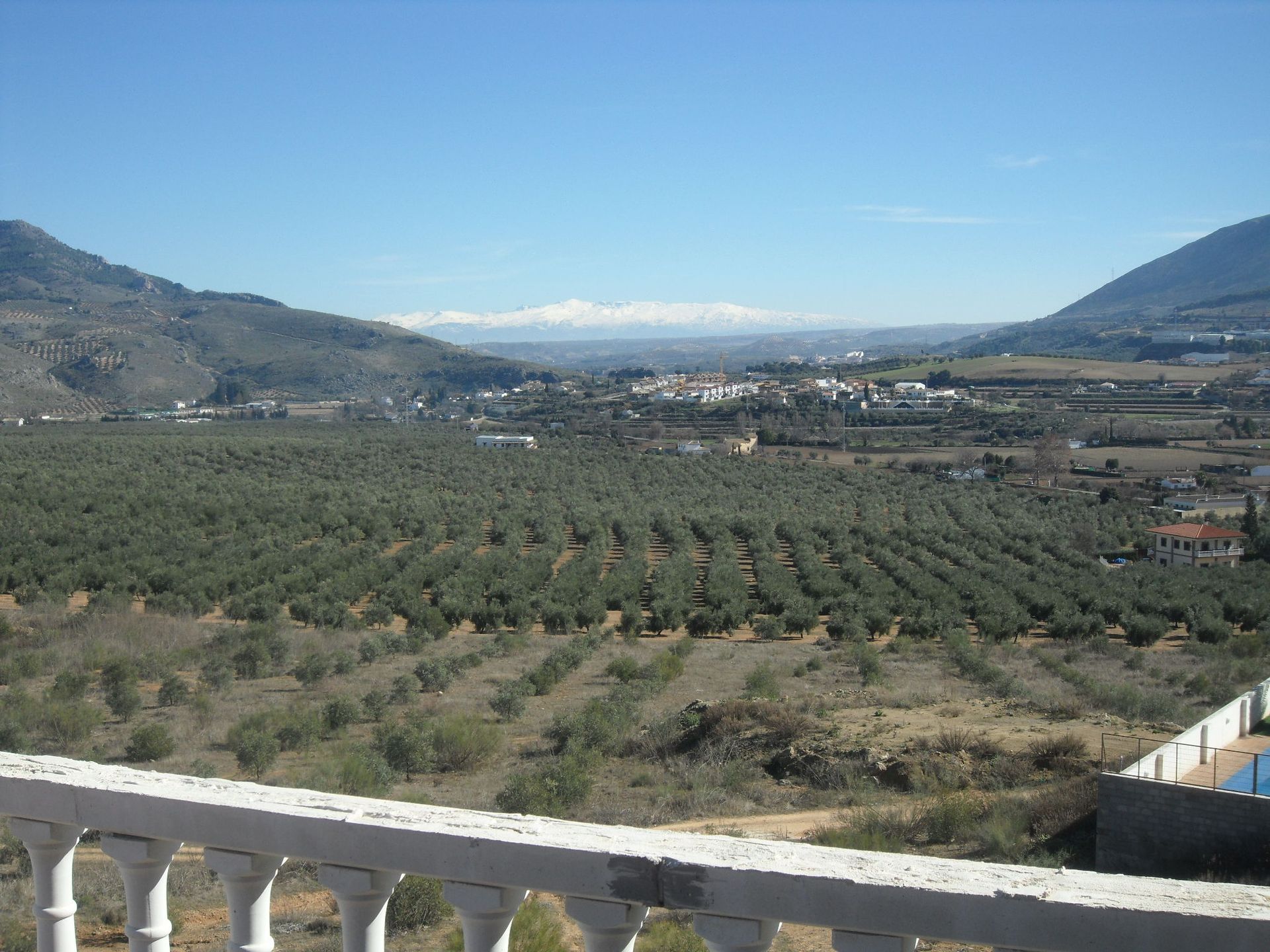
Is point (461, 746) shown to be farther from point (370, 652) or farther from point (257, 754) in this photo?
point (370, 652)

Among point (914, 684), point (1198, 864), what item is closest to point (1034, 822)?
point (1198, 864)

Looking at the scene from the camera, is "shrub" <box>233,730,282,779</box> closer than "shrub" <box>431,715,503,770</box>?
Yes

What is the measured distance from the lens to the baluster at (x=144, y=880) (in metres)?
2.71

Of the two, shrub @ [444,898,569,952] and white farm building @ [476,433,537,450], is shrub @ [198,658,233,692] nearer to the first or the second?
shrub @ [444,898,569,952]

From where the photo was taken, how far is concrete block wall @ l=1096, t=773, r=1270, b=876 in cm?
806

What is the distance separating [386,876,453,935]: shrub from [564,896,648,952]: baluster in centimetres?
342

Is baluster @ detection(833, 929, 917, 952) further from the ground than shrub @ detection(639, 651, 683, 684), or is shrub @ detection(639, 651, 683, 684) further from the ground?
baluster @ detection(833, 929, 917, 952)

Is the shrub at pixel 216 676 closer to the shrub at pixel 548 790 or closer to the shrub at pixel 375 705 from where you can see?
the shrub at pixel 375 705

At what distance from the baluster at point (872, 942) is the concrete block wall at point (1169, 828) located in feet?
22.4

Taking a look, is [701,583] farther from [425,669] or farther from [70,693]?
[70,693]

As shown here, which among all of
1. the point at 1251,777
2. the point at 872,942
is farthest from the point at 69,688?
the point at 872,942

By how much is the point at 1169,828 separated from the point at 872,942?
7.31 m

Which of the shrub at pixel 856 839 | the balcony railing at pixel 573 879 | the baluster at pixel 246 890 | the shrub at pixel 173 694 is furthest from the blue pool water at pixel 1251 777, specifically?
the shrub at pixel 173 694

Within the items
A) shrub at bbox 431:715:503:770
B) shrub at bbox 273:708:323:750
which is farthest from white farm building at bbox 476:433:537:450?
shrub at bbox 431:715:503:770
